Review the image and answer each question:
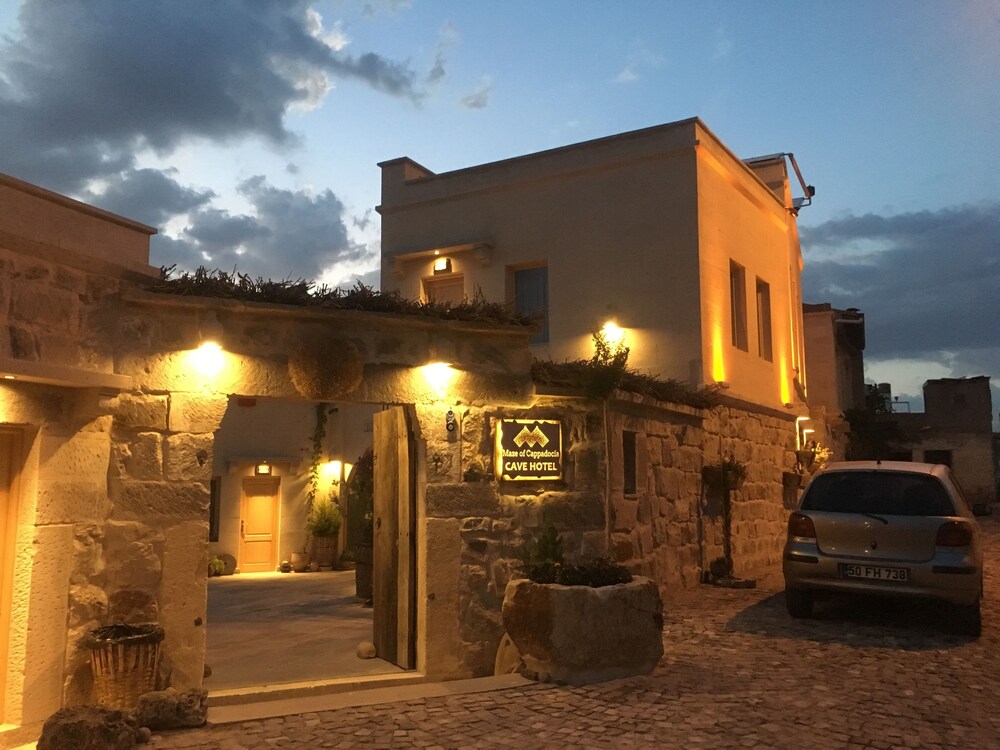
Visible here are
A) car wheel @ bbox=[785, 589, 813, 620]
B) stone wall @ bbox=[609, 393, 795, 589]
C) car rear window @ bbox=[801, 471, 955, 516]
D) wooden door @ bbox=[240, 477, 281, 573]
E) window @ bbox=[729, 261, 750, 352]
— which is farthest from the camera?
wooden door @ bbox=[240, 477, 281, 573]

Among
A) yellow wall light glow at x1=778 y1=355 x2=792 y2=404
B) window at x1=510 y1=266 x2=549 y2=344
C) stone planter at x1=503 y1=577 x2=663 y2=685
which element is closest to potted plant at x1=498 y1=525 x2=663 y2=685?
stone planter at x1=503 y1=577 x2=663 y2=685

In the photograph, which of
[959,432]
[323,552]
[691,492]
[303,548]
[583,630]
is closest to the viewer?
[583,630]

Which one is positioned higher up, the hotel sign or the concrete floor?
the hotel sign

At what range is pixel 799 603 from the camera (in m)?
7.71

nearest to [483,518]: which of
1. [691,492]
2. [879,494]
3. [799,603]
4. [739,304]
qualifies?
[799,603]

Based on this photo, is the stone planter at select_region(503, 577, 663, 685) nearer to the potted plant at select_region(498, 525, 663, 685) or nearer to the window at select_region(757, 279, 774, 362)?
the potted plant at select_region(498, 525, 663, 685)

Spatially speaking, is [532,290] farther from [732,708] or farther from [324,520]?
[732,708]

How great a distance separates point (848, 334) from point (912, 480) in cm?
2023

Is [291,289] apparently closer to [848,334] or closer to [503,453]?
[503,453]

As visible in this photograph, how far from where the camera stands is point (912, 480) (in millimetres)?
7395

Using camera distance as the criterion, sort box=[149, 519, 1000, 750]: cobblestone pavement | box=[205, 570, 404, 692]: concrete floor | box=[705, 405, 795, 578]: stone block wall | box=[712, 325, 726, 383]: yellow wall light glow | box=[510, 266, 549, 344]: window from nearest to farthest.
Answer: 1. box=[149, 519, 1000, 750]: cobblestone pavement
2. box=[205, 570, 404, 692]: concrete floor
3. box=[705, 405, 795, 578]: stone block wall
4. box=[712, 325, 726, 383]: yellow wall light glow
5. box=[510, 266, 549, 344]: window

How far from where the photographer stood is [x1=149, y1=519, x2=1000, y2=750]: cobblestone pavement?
175 inches

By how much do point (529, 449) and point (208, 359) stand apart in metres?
2.57

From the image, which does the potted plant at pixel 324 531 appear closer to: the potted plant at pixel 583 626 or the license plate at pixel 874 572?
the potted plant at pixel 583 626
